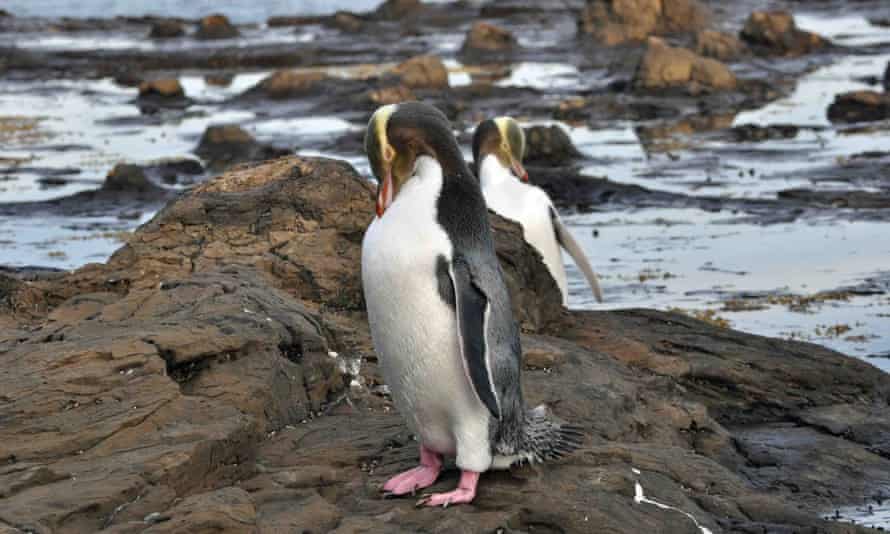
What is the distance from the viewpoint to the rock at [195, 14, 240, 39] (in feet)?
181

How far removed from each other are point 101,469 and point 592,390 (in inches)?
136

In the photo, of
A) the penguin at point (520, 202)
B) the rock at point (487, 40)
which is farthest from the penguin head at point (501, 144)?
the rock at point (487, 40)

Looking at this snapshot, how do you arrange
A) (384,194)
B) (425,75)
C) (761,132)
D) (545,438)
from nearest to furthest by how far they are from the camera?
(384,194) < (545,438) < (761,132) < (425,75)

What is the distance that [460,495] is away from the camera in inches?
261

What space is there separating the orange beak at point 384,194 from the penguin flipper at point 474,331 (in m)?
0.40

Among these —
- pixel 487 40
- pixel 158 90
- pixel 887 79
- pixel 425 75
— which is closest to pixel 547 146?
pixel 425 75

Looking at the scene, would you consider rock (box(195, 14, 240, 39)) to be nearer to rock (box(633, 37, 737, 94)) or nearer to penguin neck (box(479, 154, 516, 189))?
rock (box(633, 37, 737, 94))

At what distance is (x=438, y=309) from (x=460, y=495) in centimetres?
79

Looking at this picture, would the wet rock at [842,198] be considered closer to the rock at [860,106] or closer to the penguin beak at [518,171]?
the penguin beak at [518,171]

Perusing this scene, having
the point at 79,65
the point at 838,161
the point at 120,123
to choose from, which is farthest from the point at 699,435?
the point at 79,65

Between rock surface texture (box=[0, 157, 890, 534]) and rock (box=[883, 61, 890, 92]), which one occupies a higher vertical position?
rock surface texture (box=[0, 157, 890, 534])

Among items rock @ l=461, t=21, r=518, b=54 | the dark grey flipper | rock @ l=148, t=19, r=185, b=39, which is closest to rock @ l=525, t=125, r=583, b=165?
the dark grey flipper

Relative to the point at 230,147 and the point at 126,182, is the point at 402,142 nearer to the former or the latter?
the point at 126,182

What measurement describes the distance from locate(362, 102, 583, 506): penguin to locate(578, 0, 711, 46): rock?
39655 mm
